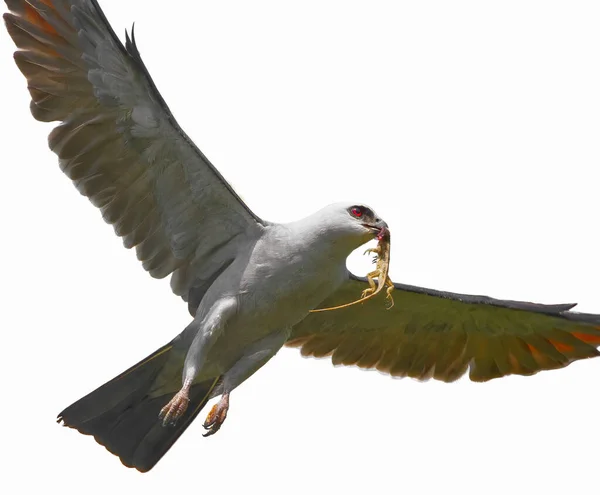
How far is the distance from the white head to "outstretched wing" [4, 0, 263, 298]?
69 centimetres

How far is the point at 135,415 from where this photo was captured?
10570mm

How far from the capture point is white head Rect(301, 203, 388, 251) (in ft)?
32.5

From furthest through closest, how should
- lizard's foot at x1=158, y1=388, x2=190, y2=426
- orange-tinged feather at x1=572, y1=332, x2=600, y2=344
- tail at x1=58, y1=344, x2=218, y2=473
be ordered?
orange-tinged feather at x1=572, y1=332, x2=600, y2=344 → tail at x1=58, y1=344, x2=218, y2=473 → lizard's foot at x1=158, y1=388, x2=190, y2=426

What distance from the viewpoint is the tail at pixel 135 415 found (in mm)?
10406

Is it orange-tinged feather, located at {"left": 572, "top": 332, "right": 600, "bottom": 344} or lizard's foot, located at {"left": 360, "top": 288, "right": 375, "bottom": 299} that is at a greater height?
lizard's foot, located at {"left": 360, "top": 288, "right": 375, "bottom": 299}

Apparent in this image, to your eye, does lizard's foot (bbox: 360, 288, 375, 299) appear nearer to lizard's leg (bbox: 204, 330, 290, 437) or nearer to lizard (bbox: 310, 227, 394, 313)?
lizard (bbox: 310, 227, 394, 313)

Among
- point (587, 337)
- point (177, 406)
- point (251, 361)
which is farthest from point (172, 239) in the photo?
point (587, 337)

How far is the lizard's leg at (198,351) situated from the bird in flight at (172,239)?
1cm

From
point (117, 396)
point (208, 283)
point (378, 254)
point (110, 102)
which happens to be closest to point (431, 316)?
point (378, 254)

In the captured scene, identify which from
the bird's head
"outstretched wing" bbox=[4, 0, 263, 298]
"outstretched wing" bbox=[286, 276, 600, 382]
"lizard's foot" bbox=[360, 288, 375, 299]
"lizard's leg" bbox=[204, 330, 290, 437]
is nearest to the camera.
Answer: "outstretched wing" bbox=[4, 0, 263, 298]

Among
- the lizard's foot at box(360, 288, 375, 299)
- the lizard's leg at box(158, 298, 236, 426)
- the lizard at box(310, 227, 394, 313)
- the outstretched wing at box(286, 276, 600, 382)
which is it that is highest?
the lizard's leg at box(158, 298, 236, 426)

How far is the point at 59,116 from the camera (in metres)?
9.84

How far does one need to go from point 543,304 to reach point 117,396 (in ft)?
14.0

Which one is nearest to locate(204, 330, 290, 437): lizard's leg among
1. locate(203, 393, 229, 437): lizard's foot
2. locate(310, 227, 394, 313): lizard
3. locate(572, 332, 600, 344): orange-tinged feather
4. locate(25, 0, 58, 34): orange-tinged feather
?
locate(203, 393, 229, 437): lizard's foot
